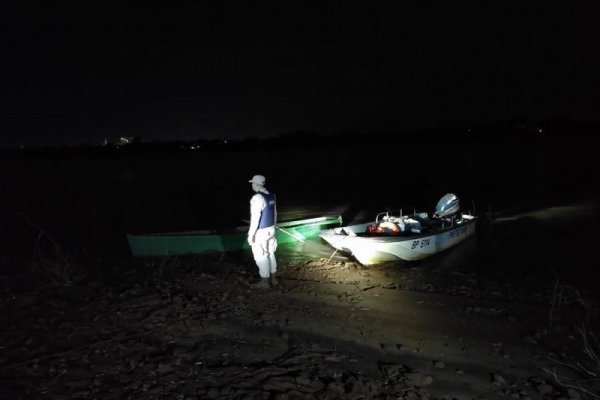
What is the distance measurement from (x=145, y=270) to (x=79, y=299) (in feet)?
6.86

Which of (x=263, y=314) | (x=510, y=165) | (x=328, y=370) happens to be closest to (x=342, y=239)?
(x=263, y=314)

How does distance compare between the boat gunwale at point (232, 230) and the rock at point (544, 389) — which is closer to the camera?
the rock at point (544, 389)

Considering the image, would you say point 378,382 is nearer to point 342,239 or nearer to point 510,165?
point 342,239

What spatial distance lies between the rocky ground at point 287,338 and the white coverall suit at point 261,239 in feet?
1.42

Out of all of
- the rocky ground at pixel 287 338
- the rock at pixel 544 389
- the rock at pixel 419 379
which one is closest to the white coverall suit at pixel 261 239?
the rocky ground at pixel 287 338

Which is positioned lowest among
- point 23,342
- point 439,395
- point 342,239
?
point 439,395

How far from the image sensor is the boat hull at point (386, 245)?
1000 cm

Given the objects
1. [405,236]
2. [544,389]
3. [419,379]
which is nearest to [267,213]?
[405,236]

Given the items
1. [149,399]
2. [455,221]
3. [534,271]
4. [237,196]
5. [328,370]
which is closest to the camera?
[149,399]

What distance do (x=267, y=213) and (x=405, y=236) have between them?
3.66 metres

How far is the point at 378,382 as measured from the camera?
5.29 meters

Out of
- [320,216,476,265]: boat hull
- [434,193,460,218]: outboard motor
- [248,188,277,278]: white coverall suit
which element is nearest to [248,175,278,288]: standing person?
[248,188,277,278]: white coverall suit

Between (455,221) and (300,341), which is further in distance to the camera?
(455,221)

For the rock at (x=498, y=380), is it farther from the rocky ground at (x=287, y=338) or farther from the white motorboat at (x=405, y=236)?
the white motorboat at (x=405, y=236)
